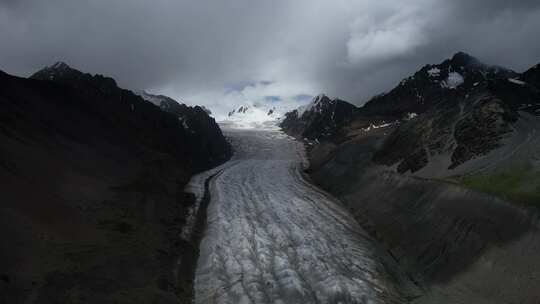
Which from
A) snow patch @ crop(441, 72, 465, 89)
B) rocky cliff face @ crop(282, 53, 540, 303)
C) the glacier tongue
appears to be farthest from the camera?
snow patch @ crop(441, 72, 465, 89)

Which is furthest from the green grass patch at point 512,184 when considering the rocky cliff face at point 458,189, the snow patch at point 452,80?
the snow patch at point 452,80

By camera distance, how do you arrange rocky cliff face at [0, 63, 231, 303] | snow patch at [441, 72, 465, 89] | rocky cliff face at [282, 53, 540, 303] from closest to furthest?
rocky cliff face at [0, 63, 231, 303], rocky cliff face at [282, 53, 540, 303], snow patch at [441, 72, 465, 89]

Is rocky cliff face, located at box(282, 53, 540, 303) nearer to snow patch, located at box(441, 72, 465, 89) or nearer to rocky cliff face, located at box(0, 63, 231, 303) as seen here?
rocky cliff face, located at box(0, 63, 231, 303)

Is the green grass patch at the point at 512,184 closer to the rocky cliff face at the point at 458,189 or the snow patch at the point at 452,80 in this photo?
the rocky cliff face at the point at 458,189

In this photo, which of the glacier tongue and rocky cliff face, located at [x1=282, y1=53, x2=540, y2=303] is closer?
rocky cliff face, located at [x1=282, y1=53, x2=540, y2=303]

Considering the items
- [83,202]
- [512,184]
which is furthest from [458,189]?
[83,202]

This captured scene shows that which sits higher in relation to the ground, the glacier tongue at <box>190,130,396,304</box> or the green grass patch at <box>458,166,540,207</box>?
the green grass patch at <box>458,166,540,207</box>

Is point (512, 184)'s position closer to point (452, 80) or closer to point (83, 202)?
point (83, 202)

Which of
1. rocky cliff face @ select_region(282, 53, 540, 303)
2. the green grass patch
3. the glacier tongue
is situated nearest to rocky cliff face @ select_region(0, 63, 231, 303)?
the glacier tongue
